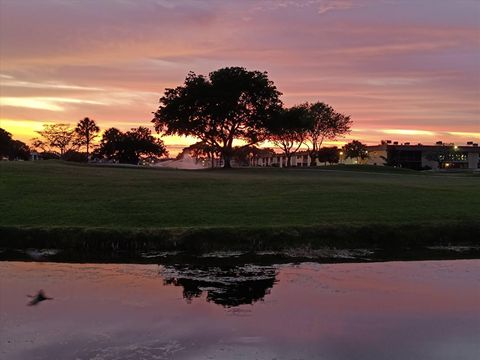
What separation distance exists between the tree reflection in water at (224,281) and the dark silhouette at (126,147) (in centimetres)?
11351

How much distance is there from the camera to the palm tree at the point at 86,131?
128 m

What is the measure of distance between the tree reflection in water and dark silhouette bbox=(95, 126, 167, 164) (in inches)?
4469

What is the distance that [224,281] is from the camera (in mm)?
14641

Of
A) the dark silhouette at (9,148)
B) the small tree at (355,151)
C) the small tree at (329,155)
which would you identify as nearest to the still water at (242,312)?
the dark silhouette at (9,148)

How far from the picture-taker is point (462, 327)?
10.7 m

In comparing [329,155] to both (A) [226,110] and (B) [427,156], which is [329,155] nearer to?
(B) [427,156]

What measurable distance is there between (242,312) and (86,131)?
12259 cm

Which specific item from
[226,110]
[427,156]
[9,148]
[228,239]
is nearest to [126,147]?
[9,148]

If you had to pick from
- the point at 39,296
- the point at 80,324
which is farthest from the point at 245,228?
the point at 80,324

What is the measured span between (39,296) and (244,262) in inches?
255

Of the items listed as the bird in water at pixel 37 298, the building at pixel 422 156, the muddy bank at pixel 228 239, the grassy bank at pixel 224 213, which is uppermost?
the building at pixel 422 156

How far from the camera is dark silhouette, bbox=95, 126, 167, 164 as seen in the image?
419ft

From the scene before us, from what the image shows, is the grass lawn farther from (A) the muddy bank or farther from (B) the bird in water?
(B) the bird in water

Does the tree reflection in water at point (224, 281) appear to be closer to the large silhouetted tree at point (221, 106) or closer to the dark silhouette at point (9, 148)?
the large silhouetted tree at point (221, 106)
